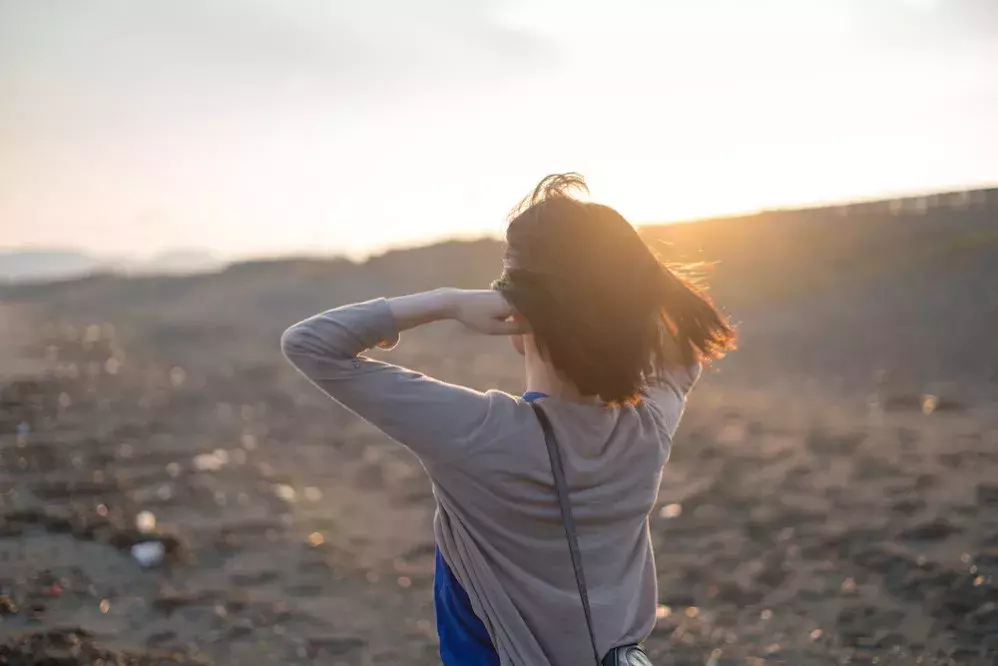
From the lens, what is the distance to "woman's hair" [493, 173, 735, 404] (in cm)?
167

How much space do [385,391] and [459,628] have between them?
556mm

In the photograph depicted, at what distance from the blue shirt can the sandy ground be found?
2.93 m

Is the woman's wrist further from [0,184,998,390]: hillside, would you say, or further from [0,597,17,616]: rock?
[0,184,998,390]: hillside

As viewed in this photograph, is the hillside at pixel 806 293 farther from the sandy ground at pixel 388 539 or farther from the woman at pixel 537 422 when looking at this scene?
the woman at pixel 537 422

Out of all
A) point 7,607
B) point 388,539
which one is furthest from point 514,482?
point 388,539

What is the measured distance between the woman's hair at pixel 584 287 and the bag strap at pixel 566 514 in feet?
0.34

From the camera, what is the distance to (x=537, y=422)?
1.71m

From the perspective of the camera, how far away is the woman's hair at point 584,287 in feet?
5.47

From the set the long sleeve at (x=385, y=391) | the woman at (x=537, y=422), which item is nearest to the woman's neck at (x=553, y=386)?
the woman at (x=537, y=422)

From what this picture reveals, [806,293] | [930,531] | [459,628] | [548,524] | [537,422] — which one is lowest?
[930,531]

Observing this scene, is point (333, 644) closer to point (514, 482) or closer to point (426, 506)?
point (426, 506)

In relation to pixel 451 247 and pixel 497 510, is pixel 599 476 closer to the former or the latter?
pixel 497 510

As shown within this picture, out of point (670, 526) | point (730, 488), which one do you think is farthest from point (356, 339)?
point (730, 488)

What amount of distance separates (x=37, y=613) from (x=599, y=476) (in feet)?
13.8
